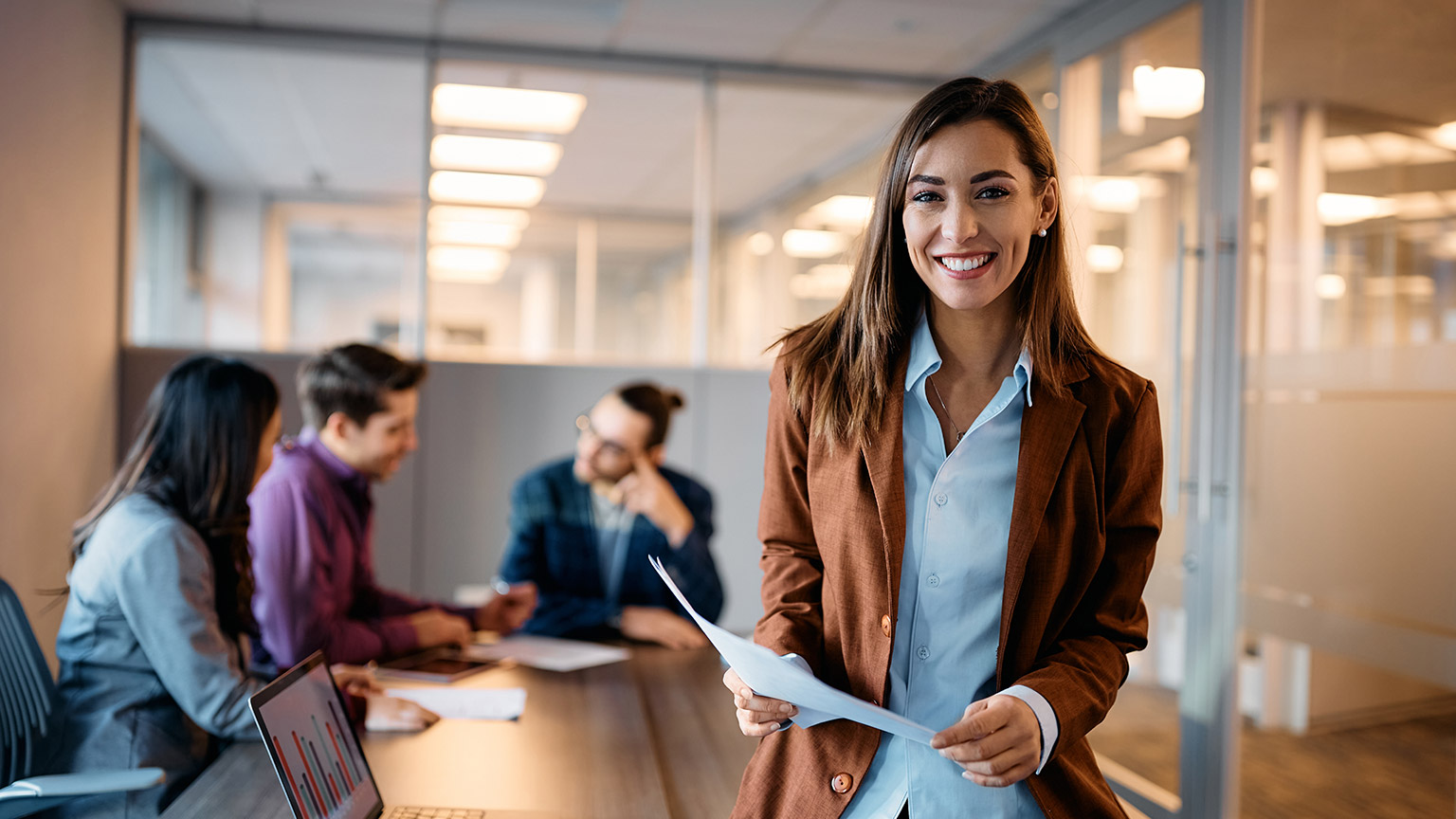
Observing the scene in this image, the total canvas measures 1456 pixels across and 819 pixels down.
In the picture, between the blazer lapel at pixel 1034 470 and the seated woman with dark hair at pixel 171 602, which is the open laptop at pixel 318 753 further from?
the blazer lapel at pixel 1034 470

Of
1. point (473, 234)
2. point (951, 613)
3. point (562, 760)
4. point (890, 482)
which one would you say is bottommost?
point (562, 760)

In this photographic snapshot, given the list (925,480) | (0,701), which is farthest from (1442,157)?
(0,701)

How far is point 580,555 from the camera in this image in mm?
2973

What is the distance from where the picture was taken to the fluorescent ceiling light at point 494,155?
15.5 feet

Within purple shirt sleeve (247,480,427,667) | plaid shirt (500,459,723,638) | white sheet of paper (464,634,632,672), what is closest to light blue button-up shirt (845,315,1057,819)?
white sheet of paper (464,634,632,672)

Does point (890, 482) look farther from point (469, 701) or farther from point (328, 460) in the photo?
point (328, 460)

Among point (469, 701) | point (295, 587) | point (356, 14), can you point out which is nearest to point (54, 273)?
point (356, 14)

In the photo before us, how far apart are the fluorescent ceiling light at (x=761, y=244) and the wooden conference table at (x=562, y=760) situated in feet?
10.6

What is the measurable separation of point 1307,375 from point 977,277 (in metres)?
2.22

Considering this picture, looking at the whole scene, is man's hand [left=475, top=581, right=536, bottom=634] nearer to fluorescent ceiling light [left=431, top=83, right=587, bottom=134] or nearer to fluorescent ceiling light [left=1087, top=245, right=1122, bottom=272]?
fluorescent ceiling light [left=1087, top=245, right=1122, bottom=272]

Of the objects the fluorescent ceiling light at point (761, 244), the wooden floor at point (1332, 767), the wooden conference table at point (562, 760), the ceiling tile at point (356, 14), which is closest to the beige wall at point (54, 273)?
the ceiling tile at point (356, 14)

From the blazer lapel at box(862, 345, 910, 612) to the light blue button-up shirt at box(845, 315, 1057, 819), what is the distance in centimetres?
2

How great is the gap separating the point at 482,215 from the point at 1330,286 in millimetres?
3397

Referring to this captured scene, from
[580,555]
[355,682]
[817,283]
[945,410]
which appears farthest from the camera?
[817,283]
